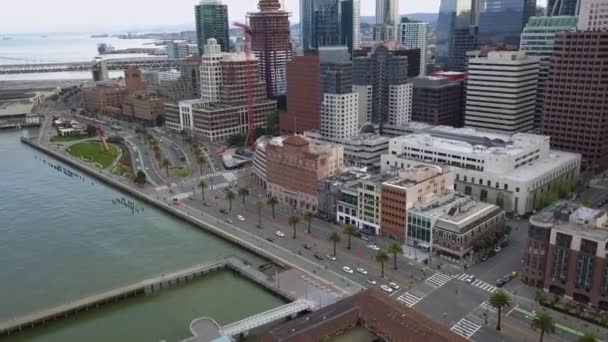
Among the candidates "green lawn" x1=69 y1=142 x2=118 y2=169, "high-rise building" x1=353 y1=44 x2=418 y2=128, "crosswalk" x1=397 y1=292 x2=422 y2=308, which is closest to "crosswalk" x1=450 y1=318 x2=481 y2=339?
"crosswalk" x1=397 y1=292 x2=422 y2=308

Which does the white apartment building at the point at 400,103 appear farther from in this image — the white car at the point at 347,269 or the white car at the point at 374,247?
the white car at the point at 347,269

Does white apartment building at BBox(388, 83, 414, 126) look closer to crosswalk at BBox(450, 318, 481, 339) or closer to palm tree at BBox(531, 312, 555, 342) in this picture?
crosswalk at BBox(450, 318, 481, 339)

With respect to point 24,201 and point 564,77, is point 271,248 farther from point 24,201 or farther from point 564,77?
point 564,77

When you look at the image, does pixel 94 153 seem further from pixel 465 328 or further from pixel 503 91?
pixel 465 328

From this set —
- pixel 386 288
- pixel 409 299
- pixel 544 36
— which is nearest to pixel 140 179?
pixel 386 288

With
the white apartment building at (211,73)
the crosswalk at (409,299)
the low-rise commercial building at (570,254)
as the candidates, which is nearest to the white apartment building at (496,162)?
the low-rise commercial building at (570,254)

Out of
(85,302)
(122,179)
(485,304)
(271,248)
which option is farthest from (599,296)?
(122,179)
